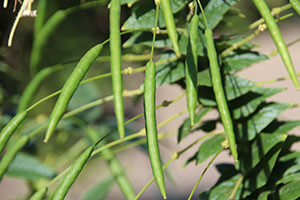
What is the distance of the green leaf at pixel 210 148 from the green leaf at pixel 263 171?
0.05 m

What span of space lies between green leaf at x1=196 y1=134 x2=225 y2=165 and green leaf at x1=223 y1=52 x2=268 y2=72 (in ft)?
0.24

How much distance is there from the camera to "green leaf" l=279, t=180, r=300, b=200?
37 cm

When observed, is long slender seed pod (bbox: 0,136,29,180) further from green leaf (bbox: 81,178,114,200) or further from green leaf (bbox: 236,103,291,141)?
green leaf (bbox: 81,178,114,200)

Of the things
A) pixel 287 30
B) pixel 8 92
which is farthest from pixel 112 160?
pixel 287 30

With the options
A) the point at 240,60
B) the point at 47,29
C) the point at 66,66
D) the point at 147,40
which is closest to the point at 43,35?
the point at 47,29

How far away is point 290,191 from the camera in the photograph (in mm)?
378

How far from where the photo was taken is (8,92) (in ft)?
2.41

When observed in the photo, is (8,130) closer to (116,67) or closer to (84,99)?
(116,67)

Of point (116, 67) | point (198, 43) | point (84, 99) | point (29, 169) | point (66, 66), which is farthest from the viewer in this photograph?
point (66, 66)

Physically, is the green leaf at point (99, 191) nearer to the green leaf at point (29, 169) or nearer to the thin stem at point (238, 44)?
the green leaf at point (29, 169)

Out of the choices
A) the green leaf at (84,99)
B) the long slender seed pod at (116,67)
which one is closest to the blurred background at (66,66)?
the green leaf at (84,99)

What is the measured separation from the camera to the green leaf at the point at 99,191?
68cm

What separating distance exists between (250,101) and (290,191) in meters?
0.10

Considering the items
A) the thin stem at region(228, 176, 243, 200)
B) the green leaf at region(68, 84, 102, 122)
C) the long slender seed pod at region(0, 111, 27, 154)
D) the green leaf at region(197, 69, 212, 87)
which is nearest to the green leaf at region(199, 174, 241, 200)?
the thin stem at region(228, 176, 243, 200)
